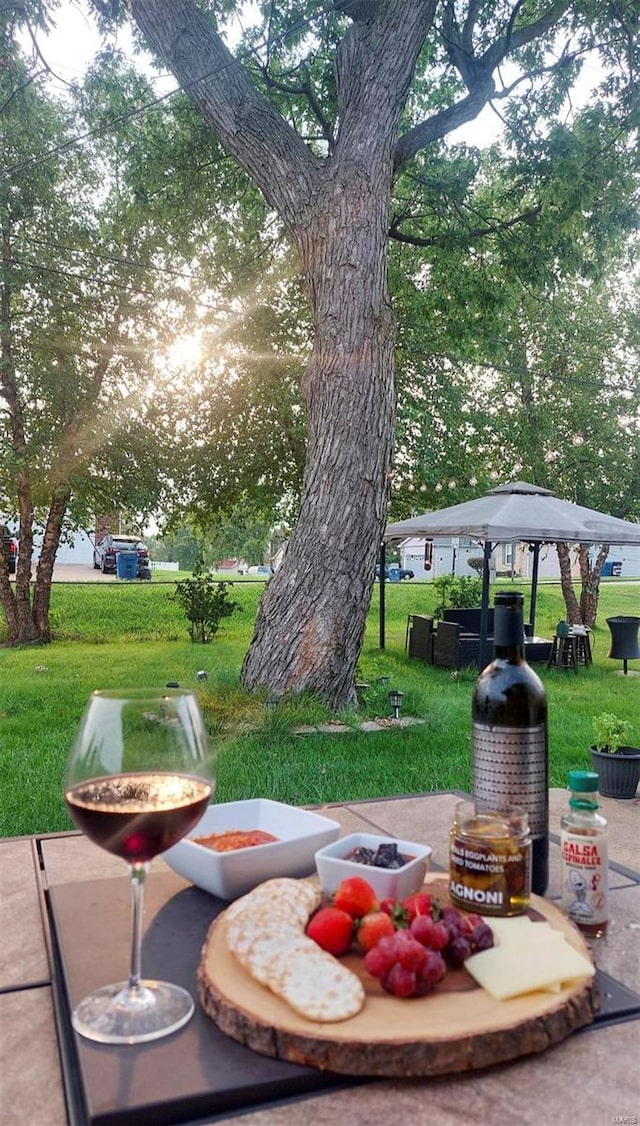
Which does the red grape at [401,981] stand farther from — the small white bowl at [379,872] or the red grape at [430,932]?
the small white bowl at [379,872]

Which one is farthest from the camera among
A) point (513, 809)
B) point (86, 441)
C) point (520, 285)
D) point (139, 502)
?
point (139, 502)

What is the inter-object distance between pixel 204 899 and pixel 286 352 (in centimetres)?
1093

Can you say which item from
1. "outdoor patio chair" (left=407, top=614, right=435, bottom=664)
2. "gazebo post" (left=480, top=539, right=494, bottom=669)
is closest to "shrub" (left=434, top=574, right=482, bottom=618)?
"outdoor patio chair" (left=407, top=614, right=435, bottom=664)

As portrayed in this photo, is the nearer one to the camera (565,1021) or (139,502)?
(565,1021)

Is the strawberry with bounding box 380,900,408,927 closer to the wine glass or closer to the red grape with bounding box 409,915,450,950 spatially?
the red grape with bounding box 409,915,450,950

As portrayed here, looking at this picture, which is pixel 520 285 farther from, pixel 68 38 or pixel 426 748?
pixel 426 748

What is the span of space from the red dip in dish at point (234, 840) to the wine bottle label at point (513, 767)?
13.5 inches

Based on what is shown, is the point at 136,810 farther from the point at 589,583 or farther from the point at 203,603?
the point at 589,583

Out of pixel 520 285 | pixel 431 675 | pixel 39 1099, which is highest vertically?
pixel 520 285

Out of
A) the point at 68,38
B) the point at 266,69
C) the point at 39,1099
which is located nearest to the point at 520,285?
the point at 266,69

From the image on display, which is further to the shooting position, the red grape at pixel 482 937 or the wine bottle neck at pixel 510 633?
the wine bottle neck at pixel 510 633

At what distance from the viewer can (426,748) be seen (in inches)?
191

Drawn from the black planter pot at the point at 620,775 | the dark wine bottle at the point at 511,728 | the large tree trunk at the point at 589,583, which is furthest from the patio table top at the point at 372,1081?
the large tree trunk at the point at 589,583

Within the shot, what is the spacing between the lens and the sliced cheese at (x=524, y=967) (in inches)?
33.7
